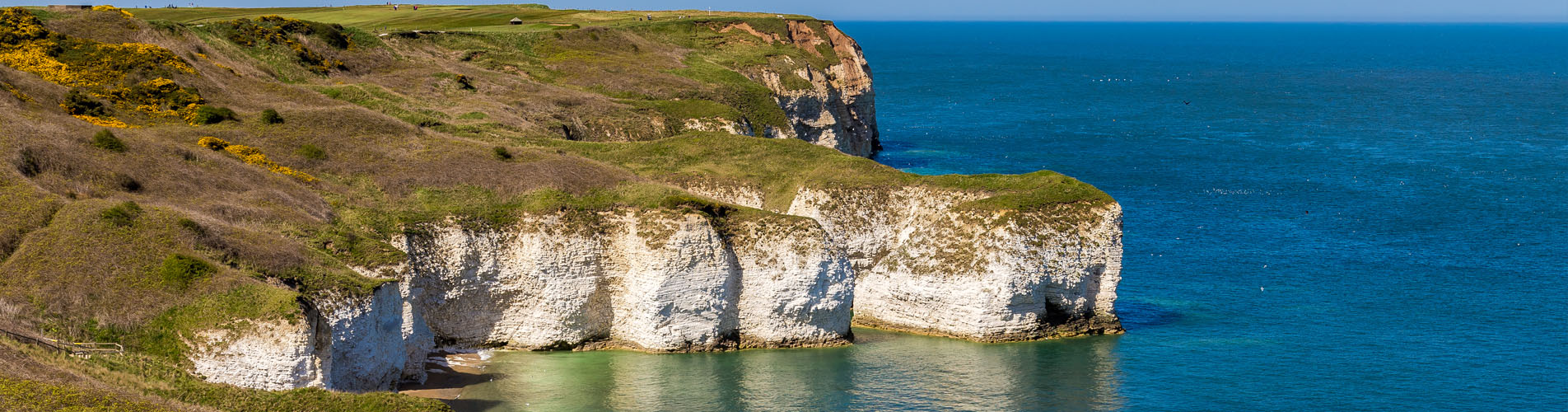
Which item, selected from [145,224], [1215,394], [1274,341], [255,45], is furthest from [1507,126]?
[145,224]

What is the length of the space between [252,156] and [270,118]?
715 centimetres

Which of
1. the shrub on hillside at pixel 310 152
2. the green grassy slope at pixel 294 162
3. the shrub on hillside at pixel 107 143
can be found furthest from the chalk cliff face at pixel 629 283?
the shrub on hillside at pixel 107 143

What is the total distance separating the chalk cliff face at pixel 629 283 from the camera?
170ft

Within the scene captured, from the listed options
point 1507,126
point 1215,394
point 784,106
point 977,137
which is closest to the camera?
point 1215,394

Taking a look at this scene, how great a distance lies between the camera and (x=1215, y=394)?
50062 millimetres

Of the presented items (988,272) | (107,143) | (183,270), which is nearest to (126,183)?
(107,143)

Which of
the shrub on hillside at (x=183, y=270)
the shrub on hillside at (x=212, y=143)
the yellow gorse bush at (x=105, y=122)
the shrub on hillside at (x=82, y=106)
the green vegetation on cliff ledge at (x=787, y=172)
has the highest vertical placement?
the shrub on hillside at (x=82, y=106)

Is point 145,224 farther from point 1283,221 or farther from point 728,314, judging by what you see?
point 1283,221

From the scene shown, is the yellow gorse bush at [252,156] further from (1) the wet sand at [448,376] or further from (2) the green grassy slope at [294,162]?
(1) the wet sand at [448,376]

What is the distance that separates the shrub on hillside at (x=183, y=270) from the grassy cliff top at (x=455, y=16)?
68.7 m

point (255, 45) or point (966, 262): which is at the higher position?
point (255, 45)

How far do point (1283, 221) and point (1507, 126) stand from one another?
225 feet

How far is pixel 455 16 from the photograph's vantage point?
428 feet

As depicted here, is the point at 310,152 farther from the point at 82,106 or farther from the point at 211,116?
the point at 82,106
